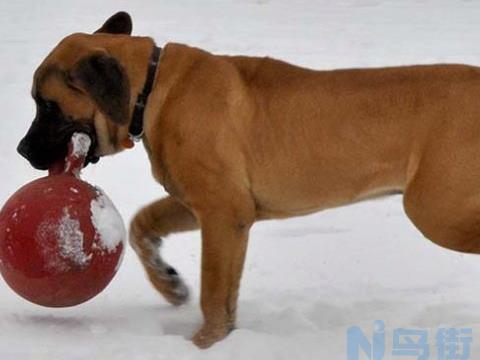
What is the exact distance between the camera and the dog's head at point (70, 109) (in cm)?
464

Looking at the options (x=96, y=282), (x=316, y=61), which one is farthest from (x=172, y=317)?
(x=316, y=61)

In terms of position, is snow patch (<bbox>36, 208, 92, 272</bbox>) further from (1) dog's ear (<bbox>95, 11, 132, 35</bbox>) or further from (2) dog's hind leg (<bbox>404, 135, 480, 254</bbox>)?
(2) dog's hind leg (<bbox>404, 135, 480, 254</bbox>)

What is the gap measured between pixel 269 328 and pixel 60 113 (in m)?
1.42

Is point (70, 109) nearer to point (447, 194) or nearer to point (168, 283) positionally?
point (168, 283)

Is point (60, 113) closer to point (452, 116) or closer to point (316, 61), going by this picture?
point (452, 116)

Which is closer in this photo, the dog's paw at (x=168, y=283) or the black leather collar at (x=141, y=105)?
the black leather collar at (x=141, y=105)

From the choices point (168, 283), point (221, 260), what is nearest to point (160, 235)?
point (168, 283)

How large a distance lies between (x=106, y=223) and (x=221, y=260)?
553mm

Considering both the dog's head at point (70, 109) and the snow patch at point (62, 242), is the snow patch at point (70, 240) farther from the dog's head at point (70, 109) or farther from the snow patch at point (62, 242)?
the dog's head at point (70, 109)

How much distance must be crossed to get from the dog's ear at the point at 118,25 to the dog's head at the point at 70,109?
0.44 m

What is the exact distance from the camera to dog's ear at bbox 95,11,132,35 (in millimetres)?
5309

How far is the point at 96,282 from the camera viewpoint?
15.2ft

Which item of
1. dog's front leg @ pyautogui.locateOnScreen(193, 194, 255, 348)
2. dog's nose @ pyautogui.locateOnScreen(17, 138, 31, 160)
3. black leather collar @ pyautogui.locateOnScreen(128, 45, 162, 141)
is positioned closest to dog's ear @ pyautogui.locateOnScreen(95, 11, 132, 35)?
black leather collar @ pyautogui.locateOnScreen(128, 45, 162, 141)

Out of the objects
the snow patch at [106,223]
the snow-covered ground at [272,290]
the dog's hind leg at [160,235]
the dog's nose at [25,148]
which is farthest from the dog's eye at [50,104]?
the snow-covered ground at [272,290]
